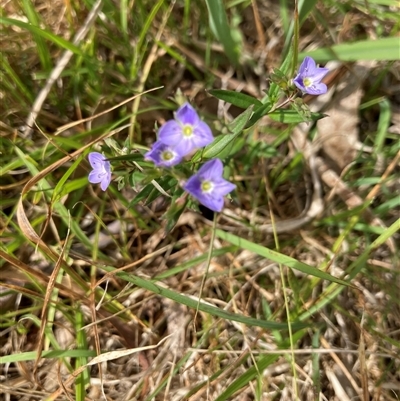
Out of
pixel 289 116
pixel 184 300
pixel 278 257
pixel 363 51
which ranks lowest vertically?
pixel 278 257

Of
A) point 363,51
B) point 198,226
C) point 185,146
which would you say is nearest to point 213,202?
point 185,146

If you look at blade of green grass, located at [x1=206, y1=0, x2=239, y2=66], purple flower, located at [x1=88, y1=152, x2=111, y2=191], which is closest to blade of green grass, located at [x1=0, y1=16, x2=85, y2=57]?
blade of green grass, located at [x1=206, y1=0, x2=239, y2=66]

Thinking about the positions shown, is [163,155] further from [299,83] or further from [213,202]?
[299,83]

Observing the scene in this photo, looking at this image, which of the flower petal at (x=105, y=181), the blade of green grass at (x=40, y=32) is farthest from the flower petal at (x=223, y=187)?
the blade of green grass at (x=40, y=32)

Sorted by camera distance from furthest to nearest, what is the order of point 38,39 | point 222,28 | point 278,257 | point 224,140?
point 222,28, point 38,39, point 278,257, point 224,140

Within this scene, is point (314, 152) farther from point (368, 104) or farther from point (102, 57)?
point (102, 57)

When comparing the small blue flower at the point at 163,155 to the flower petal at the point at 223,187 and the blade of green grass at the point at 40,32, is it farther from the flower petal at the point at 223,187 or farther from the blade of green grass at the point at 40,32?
the blade of green grass at the point at 40,32

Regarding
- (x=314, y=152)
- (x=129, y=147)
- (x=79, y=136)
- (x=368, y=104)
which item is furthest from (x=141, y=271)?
(x=368, y=104)
